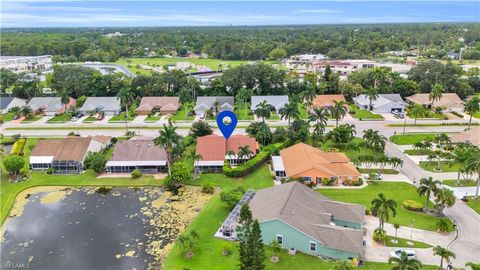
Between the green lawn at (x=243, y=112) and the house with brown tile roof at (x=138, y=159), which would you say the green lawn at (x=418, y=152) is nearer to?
the green lawn at (x=243, y=112)

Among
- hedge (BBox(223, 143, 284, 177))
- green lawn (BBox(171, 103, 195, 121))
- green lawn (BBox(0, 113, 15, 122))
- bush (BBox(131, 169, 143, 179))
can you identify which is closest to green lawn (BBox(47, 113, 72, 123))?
green lawn (BBox(0, 113, 15, 122))

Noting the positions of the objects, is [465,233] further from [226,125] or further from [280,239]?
[226,125]

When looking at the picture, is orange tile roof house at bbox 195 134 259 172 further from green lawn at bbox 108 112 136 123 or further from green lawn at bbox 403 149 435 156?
green lawn at bbox 108 112 136 123

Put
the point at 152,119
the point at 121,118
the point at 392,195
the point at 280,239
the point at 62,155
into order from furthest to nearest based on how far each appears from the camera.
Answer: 1. the point at 121,118
2. the point at 152,119
3. the point at 62,155
4. the point at 392,195
5. the point at 280,239

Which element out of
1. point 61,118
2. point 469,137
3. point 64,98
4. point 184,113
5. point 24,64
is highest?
point 24,64

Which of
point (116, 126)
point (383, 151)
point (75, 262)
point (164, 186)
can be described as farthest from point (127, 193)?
point (383, 151)

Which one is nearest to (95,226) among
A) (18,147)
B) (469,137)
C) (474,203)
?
(18,147)
